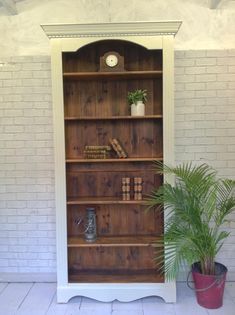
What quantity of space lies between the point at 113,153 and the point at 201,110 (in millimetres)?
949

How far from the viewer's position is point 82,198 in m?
2.93

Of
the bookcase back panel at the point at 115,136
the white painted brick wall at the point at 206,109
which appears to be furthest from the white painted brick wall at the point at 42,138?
the bookcase back panel at the point at 115,136

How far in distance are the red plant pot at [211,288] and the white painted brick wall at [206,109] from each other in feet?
2.13

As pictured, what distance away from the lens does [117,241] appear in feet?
9.23

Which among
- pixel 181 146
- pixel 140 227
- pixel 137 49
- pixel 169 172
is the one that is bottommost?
pixel 140 227

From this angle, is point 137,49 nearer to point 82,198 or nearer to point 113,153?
point 113,153

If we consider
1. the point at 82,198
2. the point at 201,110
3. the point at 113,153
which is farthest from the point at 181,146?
the point at 82,198

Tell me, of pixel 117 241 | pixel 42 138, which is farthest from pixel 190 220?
pixel 42 138

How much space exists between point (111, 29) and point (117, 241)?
1795 millimetres

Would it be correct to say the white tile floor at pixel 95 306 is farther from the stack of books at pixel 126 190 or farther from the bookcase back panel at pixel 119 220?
the stack of books at pixel 126 190

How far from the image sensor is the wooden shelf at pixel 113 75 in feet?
8.78

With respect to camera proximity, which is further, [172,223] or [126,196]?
[126,196]

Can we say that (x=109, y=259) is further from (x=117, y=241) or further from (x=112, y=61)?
(x=112, y=61)

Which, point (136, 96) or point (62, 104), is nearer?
point (62, 104)
